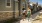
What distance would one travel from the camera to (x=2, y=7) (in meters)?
1.26

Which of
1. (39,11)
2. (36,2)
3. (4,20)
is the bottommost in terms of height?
(4,20)

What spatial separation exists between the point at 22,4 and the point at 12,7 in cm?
12

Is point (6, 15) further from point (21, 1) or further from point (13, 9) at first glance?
point (21, 1)

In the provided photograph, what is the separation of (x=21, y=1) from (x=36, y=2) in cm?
18

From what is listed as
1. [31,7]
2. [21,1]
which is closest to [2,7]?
[21,1]

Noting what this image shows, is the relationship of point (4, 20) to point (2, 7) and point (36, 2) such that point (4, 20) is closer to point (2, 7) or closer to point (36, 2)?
point (2, 7)

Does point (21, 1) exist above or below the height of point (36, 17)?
above

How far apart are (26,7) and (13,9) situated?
156mm

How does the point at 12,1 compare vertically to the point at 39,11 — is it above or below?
above

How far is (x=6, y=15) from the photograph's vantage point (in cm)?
127

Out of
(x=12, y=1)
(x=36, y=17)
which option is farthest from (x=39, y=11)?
(x=12, y=1)

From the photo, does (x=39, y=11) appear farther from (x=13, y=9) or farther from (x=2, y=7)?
(x=2, y=7)

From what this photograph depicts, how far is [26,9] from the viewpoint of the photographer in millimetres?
1292

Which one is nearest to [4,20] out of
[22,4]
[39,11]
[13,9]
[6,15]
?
[6,15]
